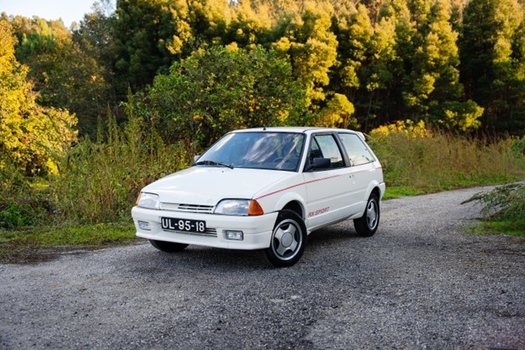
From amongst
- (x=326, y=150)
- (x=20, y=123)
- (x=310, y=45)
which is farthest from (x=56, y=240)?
(x=310, y=45)

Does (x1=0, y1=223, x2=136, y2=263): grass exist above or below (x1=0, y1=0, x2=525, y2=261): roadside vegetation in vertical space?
below

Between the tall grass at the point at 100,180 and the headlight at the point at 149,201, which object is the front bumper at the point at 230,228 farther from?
the tall grass at the point at 100,180

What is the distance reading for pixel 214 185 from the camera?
6523 millimetres

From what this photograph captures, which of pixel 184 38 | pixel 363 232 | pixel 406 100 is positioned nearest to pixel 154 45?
pixel 184 38

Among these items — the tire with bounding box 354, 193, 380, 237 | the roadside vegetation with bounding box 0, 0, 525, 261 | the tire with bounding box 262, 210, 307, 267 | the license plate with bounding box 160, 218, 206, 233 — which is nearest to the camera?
the license plate with bounding box 160, 218, 206, 233

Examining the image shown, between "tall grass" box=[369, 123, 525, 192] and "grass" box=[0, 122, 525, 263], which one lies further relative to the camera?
"tall grass" box=[369, 123, 525, 192]

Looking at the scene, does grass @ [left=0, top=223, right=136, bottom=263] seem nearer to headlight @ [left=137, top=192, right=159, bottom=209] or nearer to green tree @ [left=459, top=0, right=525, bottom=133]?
headlight @ [left=137, top=192, right=159, bottom=209]

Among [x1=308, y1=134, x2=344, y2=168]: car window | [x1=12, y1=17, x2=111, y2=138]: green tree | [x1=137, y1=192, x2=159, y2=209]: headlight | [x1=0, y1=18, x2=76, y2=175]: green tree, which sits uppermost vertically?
[x1=12, y1=17, x2=111, y2=138]: green tree

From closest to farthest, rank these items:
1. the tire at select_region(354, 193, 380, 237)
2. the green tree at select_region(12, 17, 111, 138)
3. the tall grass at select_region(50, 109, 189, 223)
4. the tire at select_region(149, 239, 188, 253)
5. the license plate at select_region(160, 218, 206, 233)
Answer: the license plate at select_region(160, 218, 206, 233) < the tire at select_region(149, 239, 188, 253) < the tire at select_region(354, 193, 380, 237) < the tall grass at select_region(50, 109, 189, 223) < the green tree at select_region(12, 17, 111, 138)

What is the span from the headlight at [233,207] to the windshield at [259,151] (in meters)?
1.06

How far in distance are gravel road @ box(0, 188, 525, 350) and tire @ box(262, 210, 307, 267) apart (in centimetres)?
15

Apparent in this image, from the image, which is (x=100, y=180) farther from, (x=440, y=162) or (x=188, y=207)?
(x=440, y=162)

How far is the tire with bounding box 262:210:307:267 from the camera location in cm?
646

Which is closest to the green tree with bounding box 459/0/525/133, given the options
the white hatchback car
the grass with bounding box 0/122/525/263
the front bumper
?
the grass with bounding box 0/122/525/263
